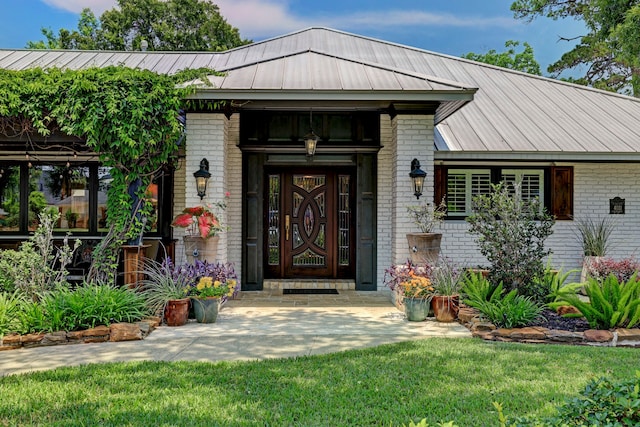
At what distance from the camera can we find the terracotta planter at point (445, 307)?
607 cm

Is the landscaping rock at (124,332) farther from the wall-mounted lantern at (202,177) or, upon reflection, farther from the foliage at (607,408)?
the foliage at (607,408)

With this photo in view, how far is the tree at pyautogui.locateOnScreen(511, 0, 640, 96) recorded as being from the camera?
7.25m

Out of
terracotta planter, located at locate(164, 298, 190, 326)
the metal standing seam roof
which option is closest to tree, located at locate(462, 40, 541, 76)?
the metal standing seam roof

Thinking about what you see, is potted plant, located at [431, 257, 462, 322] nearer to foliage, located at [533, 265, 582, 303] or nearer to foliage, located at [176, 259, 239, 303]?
foliage, located at [533, 265, 582, 303]

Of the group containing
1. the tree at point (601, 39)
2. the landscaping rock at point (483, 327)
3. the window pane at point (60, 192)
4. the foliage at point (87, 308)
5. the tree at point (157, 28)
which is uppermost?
the tree at point (157, 28)

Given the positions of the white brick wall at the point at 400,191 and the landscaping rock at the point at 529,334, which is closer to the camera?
the landscaping rock at the point at 529,334

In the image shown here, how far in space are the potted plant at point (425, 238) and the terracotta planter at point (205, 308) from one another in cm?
291

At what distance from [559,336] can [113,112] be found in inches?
240

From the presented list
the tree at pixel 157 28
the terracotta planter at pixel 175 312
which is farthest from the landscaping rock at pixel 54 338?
the tree at pixel 157 28

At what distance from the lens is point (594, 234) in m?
8.89

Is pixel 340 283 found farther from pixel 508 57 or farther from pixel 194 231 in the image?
pixel 508 57

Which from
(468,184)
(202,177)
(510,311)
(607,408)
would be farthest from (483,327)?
(202,177)

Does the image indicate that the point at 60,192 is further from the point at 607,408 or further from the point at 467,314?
the point at 607,408

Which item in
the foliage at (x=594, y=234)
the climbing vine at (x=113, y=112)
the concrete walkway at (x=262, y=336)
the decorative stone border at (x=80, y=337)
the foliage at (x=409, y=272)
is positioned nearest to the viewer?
the concrete walkway at (x=262, y=336)
